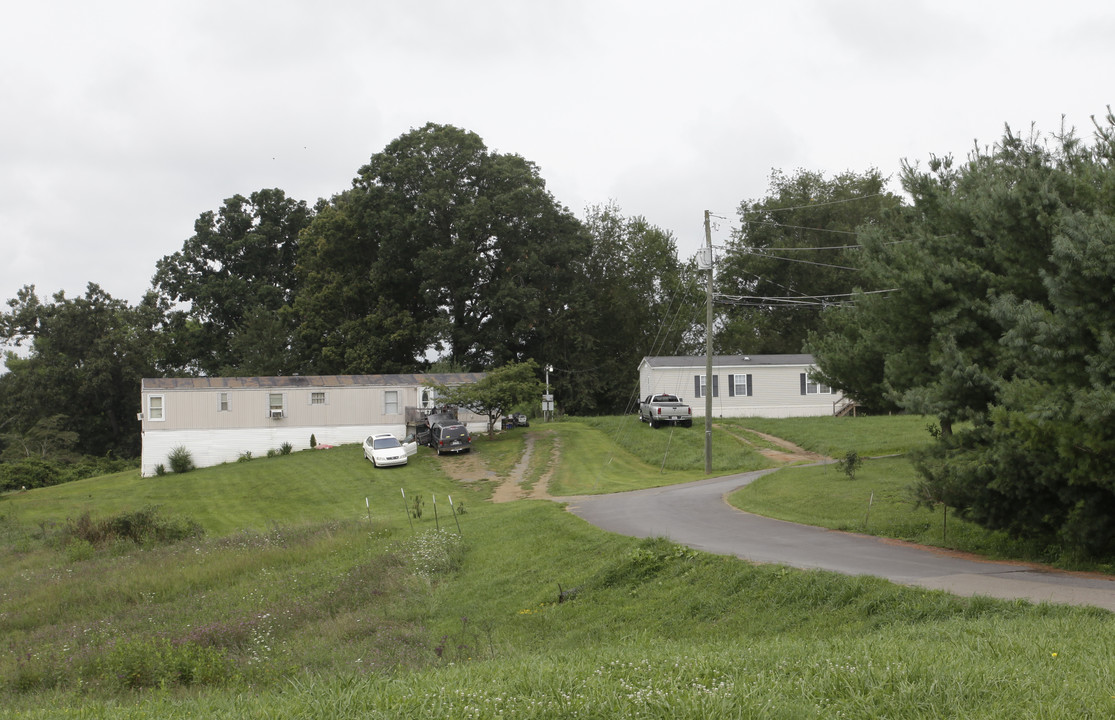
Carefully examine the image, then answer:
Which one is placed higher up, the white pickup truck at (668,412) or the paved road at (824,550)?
the white pickup truck at (668,412)

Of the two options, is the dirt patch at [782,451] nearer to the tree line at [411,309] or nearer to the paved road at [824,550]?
the paved road at [824,550]

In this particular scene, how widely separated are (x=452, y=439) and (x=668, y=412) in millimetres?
10178

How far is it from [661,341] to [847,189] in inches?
656

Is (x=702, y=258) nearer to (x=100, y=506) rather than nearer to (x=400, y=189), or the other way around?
(x=100, y=506)

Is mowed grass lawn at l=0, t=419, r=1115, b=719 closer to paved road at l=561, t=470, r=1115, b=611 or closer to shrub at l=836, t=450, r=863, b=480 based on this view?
paved road at l=561, t=470, r=1115, b=611

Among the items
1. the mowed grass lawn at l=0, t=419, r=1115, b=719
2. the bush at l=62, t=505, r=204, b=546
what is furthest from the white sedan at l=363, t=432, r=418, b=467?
the bush at l=62, t=505, r=204, b=546

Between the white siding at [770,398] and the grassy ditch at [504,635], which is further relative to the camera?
the white siding at [770,398]

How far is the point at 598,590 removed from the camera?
44.3 ft

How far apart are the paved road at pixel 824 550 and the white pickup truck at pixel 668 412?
18065mm

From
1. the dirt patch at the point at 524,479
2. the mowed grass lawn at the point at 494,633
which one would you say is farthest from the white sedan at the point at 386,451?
the mowed grass lawn at the point at 494,633

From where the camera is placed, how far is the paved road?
1071 cm

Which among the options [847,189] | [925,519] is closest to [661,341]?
[847,189]

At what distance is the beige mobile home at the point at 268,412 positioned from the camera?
141 feet

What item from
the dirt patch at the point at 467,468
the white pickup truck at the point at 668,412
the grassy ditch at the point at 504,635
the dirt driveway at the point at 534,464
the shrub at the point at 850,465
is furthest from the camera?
the white pickup truck at the point at 668,412
